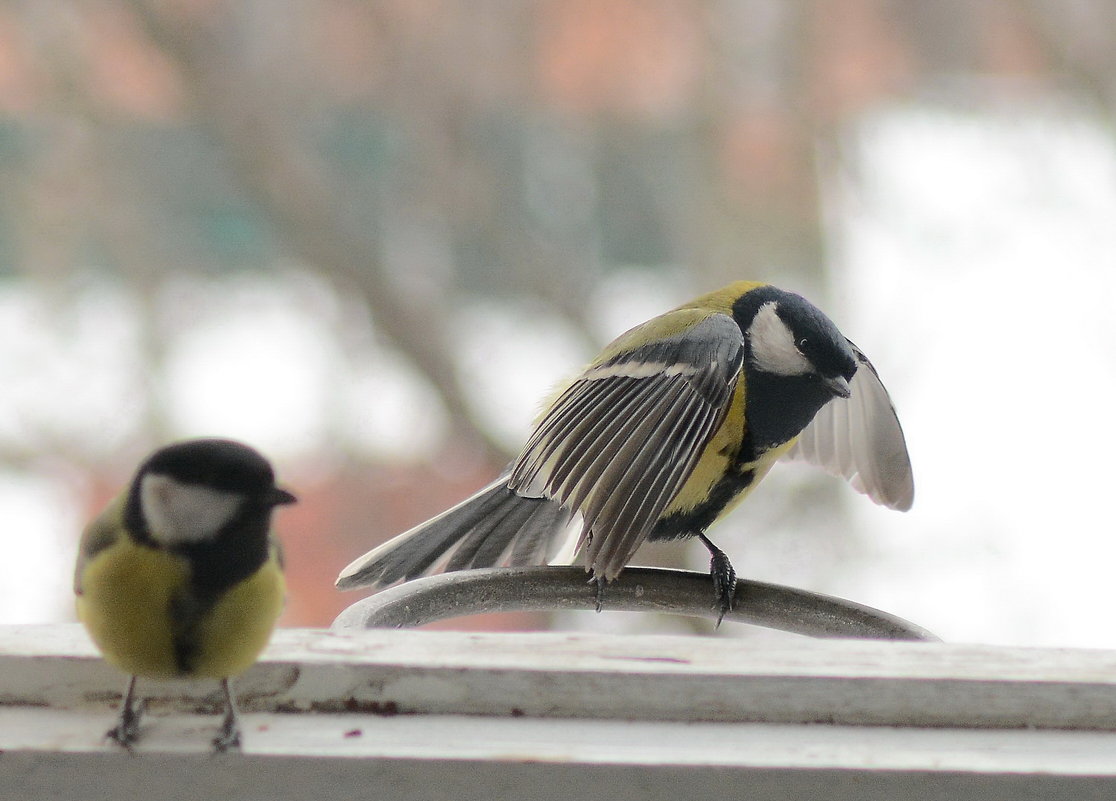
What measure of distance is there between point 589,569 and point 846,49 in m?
1.77

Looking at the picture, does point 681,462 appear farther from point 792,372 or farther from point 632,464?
point 792,372

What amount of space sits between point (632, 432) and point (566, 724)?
456 mm

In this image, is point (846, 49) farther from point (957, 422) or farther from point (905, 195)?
point (957, 422)

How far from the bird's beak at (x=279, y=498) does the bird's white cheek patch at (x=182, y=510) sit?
0.06ft

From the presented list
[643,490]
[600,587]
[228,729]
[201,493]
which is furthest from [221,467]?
[643,490]

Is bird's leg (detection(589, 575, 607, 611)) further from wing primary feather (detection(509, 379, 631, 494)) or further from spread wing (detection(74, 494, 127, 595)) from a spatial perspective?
spread wing (detection(74, 494, 127, 595))

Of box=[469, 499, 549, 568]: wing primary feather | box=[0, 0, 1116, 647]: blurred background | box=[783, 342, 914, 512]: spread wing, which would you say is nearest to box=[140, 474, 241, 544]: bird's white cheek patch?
box=[469, 499, 549, 568]: wing primary feather

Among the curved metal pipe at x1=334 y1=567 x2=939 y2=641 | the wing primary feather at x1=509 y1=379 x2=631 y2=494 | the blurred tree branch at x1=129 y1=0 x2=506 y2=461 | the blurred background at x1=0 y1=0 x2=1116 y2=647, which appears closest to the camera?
the curved metal pipe at x1=334 y1=567 x2=939 y2=641

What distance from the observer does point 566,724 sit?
Result: 635 mm

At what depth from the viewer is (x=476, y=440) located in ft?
8.32

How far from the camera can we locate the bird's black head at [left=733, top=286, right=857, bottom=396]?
116cm

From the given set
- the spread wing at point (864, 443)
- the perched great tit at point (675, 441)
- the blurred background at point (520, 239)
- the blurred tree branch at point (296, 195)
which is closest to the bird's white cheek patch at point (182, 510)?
the perched great tit at point (675, 441)

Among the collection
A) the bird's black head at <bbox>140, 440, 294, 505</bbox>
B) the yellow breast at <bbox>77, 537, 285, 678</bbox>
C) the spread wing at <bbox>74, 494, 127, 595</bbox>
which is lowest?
the yellow breast at <bbox>77, 537, 285, 678</bbox>

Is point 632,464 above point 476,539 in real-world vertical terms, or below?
above
